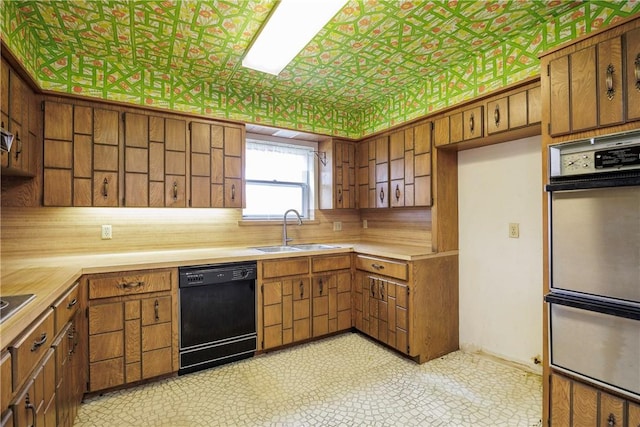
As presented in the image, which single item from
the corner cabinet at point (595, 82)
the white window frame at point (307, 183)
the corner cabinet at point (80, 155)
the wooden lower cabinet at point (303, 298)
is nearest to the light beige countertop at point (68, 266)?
the wooden lower cabinet at point (303, 298)

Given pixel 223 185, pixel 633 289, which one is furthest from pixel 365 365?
pixel 223 185

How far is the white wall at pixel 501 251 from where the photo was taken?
7.99 ft

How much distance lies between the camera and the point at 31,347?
1206 mm

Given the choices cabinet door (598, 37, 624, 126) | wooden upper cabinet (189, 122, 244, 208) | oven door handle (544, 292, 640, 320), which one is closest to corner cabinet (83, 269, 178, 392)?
wooden upper cabinet (189, 122, 244, 208)

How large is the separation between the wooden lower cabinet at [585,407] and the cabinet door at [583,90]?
135cm

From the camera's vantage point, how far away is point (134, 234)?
2.80 metres

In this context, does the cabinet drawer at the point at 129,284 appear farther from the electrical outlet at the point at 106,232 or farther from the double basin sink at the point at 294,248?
the double basin sink at the point at 294,248

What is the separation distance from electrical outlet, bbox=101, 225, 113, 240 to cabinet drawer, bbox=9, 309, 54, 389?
4.59 ft

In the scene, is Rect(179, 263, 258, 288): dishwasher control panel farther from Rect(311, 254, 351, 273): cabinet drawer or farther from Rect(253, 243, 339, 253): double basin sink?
Rect(311, 254, 351, 273): cabinet drawer

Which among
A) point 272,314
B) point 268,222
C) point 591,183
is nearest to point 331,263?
point 272,314

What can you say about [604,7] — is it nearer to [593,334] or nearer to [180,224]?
[593,334]

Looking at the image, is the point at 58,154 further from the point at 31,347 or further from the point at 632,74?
the point at 632,74

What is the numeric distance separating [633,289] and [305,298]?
2.29m

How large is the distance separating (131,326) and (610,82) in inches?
129
